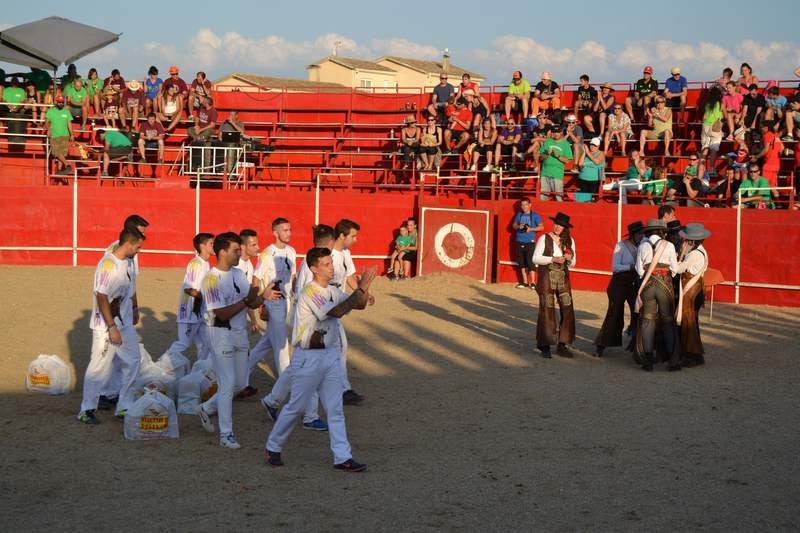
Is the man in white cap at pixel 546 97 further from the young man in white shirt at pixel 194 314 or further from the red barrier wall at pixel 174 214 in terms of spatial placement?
the young man in white shirt at pixel 194 314

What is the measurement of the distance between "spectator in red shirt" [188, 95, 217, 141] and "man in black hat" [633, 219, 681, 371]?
54.6 ft

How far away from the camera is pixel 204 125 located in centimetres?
2791

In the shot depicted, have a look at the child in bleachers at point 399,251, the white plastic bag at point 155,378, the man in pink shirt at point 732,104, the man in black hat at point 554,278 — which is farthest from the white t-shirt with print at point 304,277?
the man in pink shirt at point 732,104

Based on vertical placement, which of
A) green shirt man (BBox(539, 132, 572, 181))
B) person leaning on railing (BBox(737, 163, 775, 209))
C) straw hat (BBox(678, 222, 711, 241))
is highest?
green shirt man (BBox(539, 132, 572, 181))

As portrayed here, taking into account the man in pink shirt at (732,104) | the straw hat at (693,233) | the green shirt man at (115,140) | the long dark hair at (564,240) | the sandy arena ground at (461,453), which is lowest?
the sandy arena ground at (461,453)

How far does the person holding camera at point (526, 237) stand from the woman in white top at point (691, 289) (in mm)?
8436

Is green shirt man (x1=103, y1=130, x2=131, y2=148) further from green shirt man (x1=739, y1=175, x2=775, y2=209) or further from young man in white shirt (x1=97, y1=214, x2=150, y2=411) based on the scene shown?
young man in white shirt (x1=97, y1=214, x2=150, y2=411)

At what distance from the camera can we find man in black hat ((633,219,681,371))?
1284cm

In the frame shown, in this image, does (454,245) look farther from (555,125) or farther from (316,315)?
(316,315)

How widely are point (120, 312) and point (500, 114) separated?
18.5m

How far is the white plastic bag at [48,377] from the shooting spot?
1138 cm

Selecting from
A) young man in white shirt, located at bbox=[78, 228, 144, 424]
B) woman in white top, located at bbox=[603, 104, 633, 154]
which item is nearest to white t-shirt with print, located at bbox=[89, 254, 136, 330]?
young man in white shirt, located at bbox=[78, 228, 144, 424]

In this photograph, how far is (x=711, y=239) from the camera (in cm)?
2034

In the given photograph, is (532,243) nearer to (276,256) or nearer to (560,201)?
(560,201)
